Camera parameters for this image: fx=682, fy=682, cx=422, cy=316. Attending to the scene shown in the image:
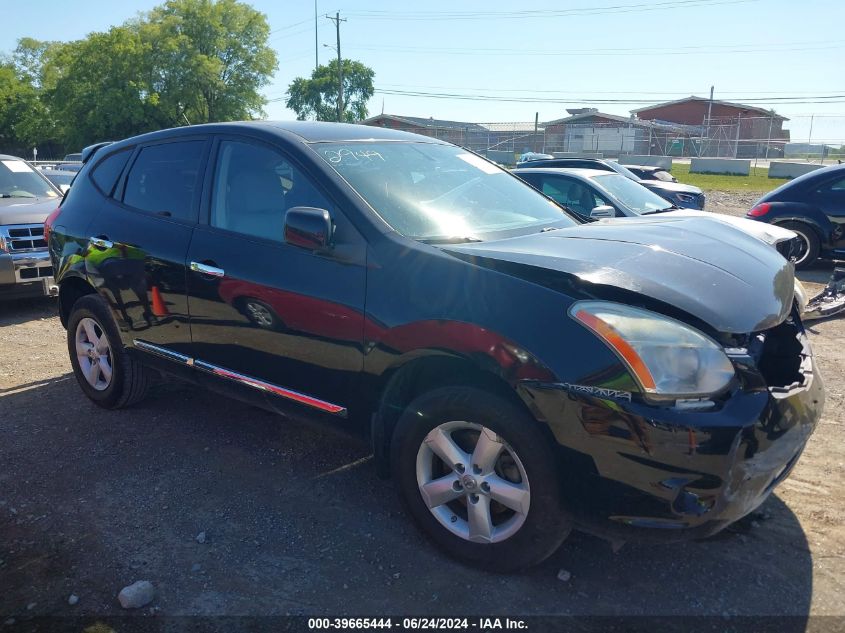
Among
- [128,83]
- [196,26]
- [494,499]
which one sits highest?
[196,26]

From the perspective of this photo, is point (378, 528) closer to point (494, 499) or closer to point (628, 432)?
point (494, 499)

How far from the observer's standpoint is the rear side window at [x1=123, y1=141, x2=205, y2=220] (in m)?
3.94

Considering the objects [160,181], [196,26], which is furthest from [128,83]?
[160,181]

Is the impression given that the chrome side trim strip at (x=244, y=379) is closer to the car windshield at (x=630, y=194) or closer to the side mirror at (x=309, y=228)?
the side mirror at (x=309, y=228)

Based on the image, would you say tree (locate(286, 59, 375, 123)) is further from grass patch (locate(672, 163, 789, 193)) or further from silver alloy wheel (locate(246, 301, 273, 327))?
silver alloy wheel (locate(246, 301, 273, 327))

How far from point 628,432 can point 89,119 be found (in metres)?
54.9

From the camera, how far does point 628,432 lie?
7.72 ft

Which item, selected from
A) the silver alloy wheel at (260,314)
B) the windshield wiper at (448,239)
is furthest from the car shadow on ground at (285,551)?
the windshield wiper at (448,239)

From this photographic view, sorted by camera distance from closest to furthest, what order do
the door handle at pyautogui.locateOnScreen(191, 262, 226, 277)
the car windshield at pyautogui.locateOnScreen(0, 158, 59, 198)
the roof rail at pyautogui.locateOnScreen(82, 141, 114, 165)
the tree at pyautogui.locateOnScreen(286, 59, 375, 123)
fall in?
the door handle at pyautogui.locateOnScreen(191, 262, 226, 277), the roof rail at pyautogui.locateOnScreen(82, 141, 114, 165), the car windshield at pyautogui.locateOnScreen(0, 158, 59, 198), the tree at pyautogui.locateOnScreen(286, 59, 375, 123)

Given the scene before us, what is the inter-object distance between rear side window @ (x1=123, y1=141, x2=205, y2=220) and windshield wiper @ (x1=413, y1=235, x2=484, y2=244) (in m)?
1.52

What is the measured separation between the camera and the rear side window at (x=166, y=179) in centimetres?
394

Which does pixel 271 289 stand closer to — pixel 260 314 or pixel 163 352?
pixel 260 314

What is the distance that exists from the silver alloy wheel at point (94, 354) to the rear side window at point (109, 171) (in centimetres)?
91

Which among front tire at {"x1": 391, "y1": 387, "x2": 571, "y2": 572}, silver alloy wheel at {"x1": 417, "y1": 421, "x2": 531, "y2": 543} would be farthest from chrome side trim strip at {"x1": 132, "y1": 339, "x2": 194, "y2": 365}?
silver alloy wheel at {"x1": 417, "y1": 421, "x2": 531, "y2": 543}
